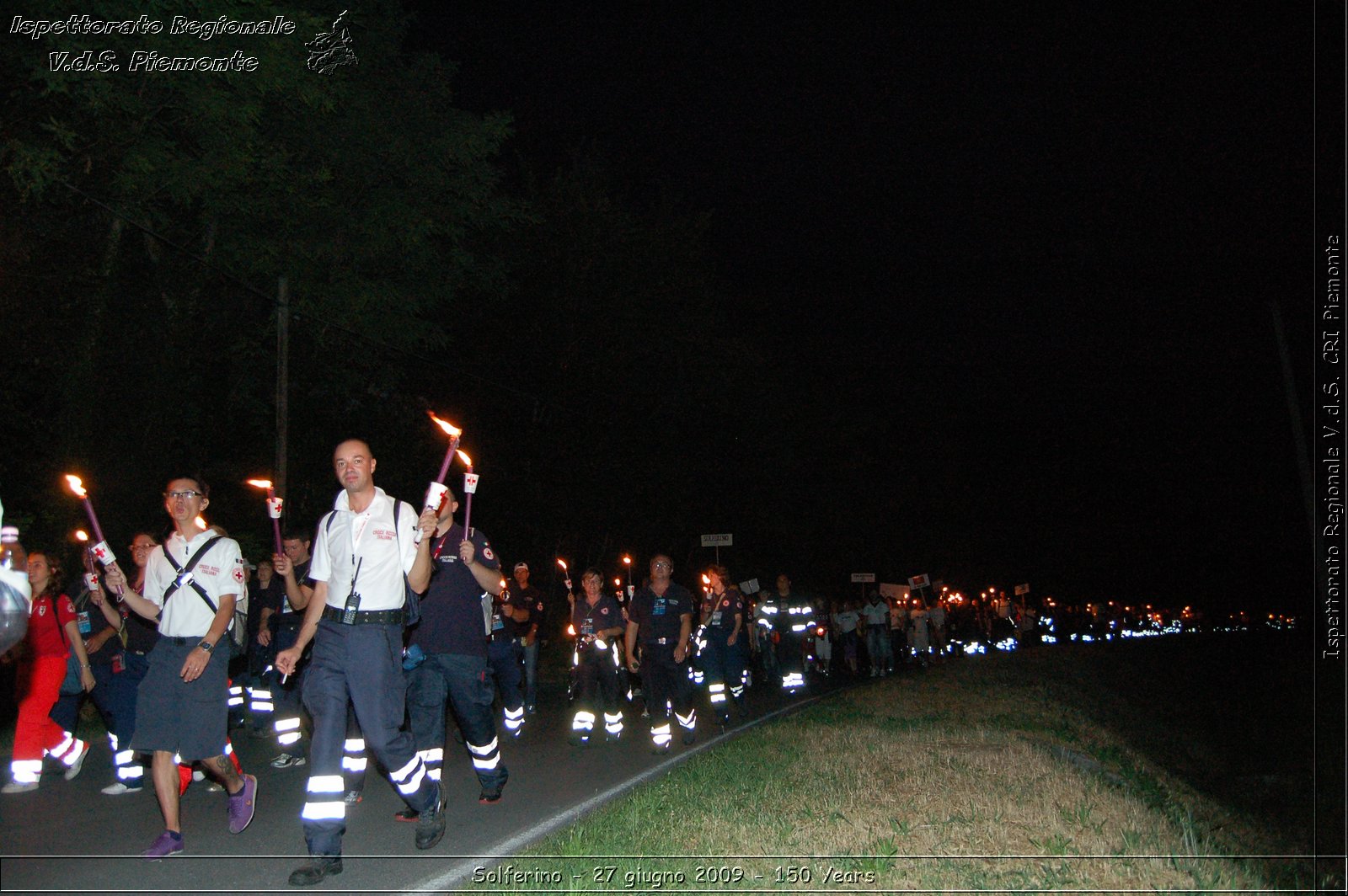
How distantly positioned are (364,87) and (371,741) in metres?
25.1

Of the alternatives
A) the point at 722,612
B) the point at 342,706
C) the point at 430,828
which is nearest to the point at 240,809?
the point at 430,828

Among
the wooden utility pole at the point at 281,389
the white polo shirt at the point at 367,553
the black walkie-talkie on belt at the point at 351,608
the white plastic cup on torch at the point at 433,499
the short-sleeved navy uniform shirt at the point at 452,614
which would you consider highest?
the wooden utility pole at the point at 281,389

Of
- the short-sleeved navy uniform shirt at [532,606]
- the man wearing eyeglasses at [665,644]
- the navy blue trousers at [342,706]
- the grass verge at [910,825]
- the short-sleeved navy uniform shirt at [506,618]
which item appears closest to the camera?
the grass verge at [910,825]

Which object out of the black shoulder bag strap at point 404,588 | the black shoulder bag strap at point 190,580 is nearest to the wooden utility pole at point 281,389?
the black shoulder bag strap at point 190,580

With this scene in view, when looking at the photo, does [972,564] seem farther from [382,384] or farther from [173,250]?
[173,250]

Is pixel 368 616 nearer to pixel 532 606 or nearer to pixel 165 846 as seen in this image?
pixel 165 846

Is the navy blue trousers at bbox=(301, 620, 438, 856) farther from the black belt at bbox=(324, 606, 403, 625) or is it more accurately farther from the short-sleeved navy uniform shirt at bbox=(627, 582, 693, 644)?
the short-sleeved navy uniform shirt at bbox=(627, 582, 693, 644)

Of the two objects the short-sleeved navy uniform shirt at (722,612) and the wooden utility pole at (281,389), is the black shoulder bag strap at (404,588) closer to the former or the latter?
the short-sleeved navy uniform shirt at (722,612)

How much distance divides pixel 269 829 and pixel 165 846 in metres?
1.20

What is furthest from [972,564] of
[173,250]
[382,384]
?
[173,250]

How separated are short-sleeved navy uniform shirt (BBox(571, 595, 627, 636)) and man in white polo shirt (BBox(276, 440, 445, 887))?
6.70 meters

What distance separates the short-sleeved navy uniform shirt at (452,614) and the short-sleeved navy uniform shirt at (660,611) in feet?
13.0

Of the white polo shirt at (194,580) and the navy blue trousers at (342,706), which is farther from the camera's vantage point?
the white polo shirt at (194,580)

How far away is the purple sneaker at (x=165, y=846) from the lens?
662 cm
